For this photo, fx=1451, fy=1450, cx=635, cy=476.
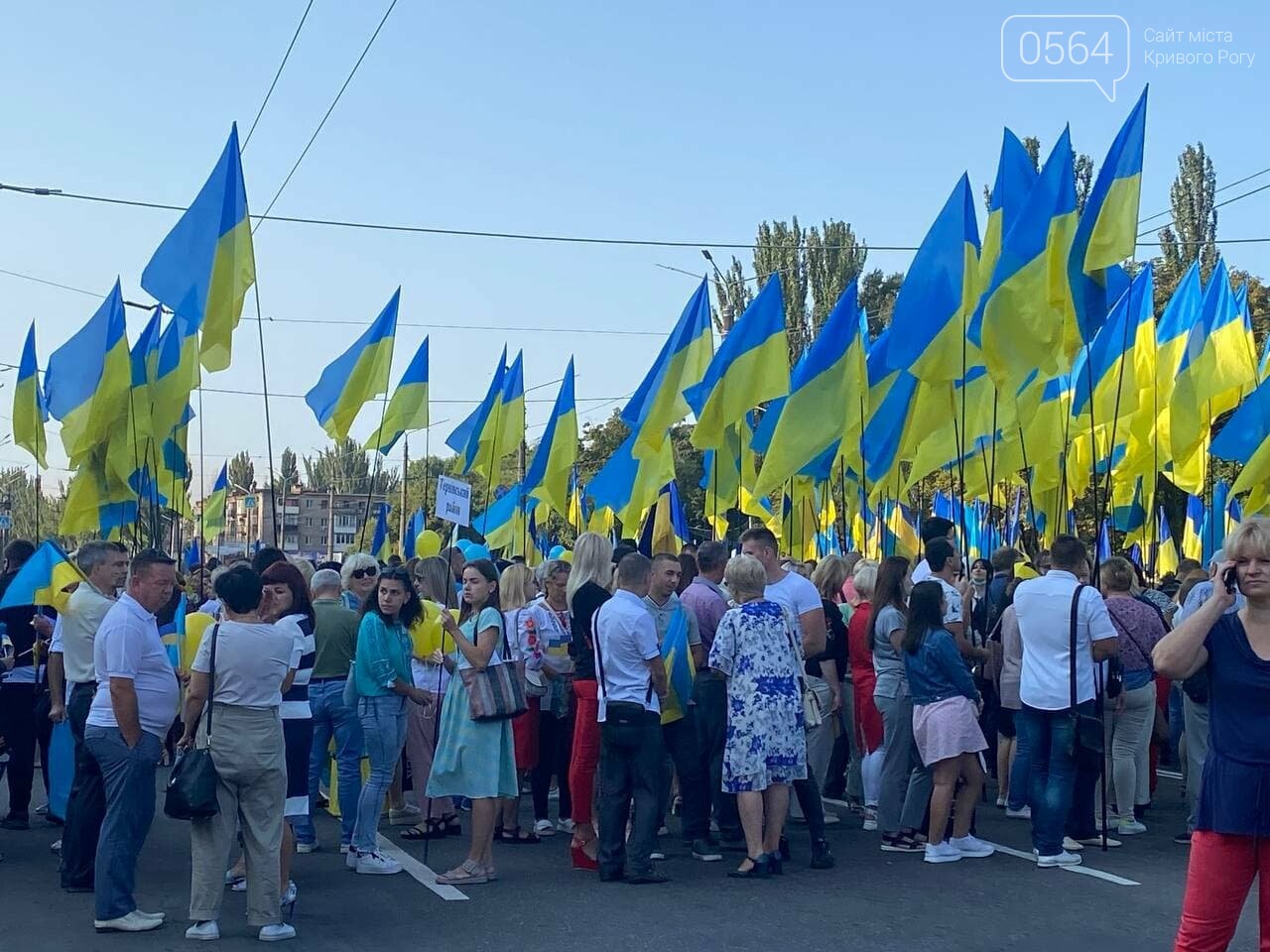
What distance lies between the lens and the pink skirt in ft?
28.4

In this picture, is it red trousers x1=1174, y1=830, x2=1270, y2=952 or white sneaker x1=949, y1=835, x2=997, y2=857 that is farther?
white sneaker x1=949, y1=835, x2=997, y2=857

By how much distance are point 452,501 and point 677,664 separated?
2.16 metres

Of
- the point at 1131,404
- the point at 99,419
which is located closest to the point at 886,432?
the point at 1131,404

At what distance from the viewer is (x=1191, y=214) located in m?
42.4

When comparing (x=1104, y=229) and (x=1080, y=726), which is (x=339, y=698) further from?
(x=1104, y=229)

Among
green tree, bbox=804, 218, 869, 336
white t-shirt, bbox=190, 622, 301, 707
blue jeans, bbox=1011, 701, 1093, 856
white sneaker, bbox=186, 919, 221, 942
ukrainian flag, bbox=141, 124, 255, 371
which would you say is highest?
green tree, bbox=804, 218, 869, 336

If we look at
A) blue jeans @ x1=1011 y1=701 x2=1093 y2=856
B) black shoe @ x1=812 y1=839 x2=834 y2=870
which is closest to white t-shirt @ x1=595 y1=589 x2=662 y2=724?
black shoe @ x1=812 y1=839 x2=834 y2=870

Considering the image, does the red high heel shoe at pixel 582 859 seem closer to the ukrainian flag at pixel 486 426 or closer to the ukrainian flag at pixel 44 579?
the ukrainian flag at pixel 44 579

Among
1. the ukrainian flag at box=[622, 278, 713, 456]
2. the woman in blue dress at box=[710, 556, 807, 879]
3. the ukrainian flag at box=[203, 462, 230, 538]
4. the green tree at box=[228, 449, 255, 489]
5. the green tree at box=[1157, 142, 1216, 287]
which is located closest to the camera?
the woman in blue dress at box=[710, 556, 807, 879]

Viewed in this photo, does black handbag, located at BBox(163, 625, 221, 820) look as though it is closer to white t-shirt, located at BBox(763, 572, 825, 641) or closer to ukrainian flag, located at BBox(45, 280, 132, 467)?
white t-shirt, located at BBox(763, 572, 825, 641)

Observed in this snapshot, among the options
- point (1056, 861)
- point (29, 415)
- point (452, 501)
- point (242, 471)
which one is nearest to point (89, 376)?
point (29, 415)

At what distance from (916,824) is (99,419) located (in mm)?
8705

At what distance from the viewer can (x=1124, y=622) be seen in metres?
9.73

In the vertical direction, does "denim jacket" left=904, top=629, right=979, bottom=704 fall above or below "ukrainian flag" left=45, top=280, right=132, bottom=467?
below
